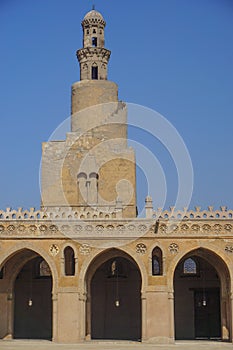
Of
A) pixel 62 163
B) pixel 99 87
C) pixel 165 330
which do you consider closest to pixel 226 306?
pixel 165 330

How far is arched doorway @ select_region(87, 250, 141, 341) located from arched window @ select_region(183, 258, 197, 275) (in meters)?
2.57

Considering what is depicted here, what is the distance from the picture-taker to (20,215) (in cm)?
3084

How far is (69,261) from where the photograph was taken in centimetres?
3100

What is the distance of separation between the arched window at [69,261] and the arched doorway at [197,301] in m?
6.02

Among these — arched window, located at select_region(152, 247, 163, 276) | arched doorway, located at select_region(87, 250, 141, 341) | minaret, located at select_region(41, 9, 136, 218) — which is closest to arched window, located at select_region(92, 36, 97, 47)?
minaret, located at select_region(41, 9, 136, 218)

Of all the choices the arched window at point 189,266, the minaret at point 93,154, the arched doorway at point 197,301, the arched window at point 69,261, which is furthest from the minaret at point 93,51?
the arched window at point 69,261

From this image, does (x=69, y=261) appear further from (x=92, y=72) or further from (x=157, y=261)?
(x=92, y=72)

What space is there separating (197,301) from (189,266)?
186 centimetres

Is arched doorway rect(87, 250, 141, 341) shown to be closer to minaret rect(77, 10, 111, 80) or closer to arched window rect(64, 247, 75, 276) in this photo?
arched window rect(64, 247, 75, 276)

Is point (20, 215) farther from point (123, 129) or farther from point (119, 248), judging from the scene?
point (123, 129)

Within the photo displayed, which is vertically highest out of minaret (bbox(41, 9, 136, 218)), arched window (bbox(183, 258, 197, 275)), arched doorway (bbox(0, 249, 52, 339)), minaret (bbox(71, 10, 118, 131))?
minaret (bbox(71, 10, 118, 131))

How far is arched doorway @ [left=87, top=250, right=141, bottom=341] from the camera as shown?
112 feet

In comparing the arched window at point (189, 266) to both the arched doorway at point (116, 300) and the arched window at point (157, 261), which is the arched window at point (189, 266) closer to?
the arched window at point (157, 261)

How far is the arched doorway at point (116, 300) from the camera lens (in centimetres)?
3425
